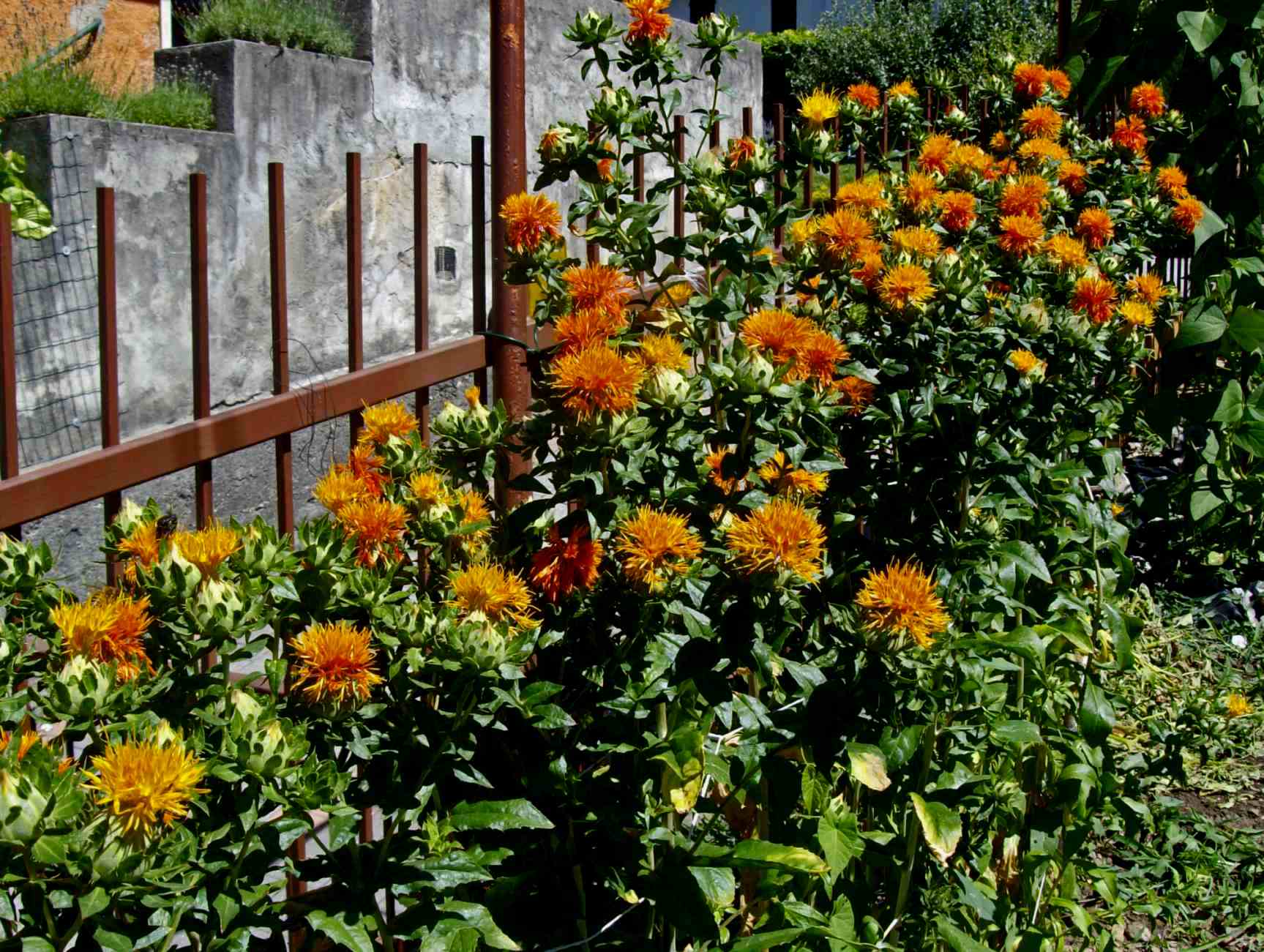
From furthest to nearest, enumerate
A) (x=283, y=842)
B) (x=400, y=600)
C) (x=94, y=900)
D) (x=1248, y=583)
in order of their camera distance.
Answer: (x=1248, y=583)
(x=400, y=600)
(x=283, y=842)
(x=94, y=900)

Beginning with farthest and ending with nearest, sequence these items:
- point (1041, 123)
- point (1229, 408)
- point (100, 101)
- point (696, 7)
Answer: point (696, 7) → point (100, 101) → point (1229, 408) → point (1041, 123)

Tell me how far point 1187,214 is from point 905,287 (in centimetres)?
149

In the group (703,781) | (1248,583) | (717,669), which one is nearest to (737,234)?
(717,669)

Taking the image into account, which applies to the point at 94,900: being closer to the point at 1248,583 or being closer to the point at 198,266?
the point at 198,266

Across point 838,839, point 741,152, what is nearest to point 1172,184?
point 741,152

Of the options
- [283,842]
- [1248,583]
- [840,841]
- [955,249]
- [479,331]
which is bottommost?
[1248,583]

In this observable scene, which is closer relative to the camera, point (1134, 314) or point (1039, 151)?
point (1134, 314)

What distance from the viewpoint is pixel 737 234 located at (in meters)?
1.69

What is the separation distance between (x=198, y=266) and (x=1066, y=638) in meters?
1.51

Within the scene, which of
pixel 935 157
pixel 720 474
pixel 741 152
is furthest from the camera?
pixel 935 157

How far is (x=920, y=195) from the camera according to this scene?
81.3 inches

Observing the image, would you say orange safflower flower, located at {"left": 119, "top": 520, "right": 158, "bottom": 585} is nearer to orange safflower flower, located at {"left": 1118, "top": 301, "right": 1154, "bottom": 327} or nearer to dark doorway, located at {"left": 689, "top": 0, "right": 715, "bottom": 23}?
orange safflower flower, located at {"left": 1118, "top": 301, "right": 1154, "bottom": 327}

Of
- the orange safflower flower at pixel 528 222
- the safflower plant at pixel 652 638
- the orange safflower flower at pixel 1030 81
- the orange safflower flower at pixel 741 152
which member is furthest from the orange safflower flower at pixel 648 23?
the orange safflower flower at pixel 1030 81

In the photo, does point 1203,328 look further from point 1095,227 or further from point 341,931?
point 341,931
